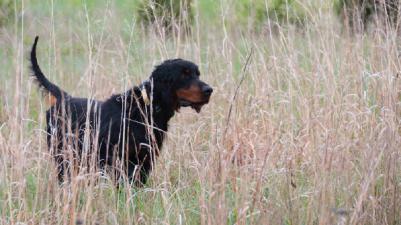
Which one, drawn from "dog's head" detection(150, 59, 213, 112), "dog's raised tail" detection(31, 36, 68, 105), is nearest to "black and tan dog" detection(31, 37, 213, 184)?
"dog's head" detection(150, 59, 213, 112)

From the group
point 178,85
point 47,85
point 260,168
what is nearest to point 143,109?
point 178,85

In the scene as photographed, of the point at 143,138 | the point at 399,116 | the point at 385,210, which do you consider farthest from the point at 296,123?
the point at 385,210

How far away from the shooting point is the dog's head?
4.64 metres

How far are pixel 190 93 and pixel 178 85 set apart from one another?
0.31 ft

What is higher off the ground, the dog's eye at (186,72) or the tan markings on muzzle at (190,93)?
the dog's eye at (186,72)

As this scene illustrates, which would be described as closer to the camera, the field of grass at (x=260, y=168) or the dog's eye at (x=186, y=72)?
the field of grass at (x=260, y=168)

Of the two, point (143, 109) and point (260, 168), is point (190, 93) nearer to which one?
point (143, 109)

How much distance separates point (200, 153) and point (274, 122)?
50cm

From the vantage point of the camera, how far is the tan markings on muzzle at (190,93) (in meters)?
4.61

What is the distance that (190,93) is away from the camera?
4652 millimetres

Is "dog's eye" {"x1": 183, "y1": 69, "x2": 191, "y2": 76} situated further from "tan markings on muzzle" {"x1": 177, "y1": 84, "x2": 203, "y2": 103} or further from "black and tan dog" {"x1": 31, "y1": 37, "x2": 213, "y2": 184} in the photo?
"tan markings on muzzle" {"x1": 177, "y1": 84, "x2": 203, "y2": 103}

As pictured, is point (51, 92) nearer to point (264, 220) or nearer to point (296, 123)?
point (296, 123)

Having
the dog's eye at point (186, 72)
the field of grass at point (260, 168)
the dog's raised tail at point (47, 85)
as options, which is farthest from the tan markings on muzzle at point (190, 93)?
the dog's raised tail at point (47, 85)

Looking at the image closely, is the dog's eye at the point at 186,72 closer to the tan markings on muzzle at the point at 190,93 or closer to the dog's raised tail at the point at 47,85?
the tan markings on muzzle at the point at 190,93
